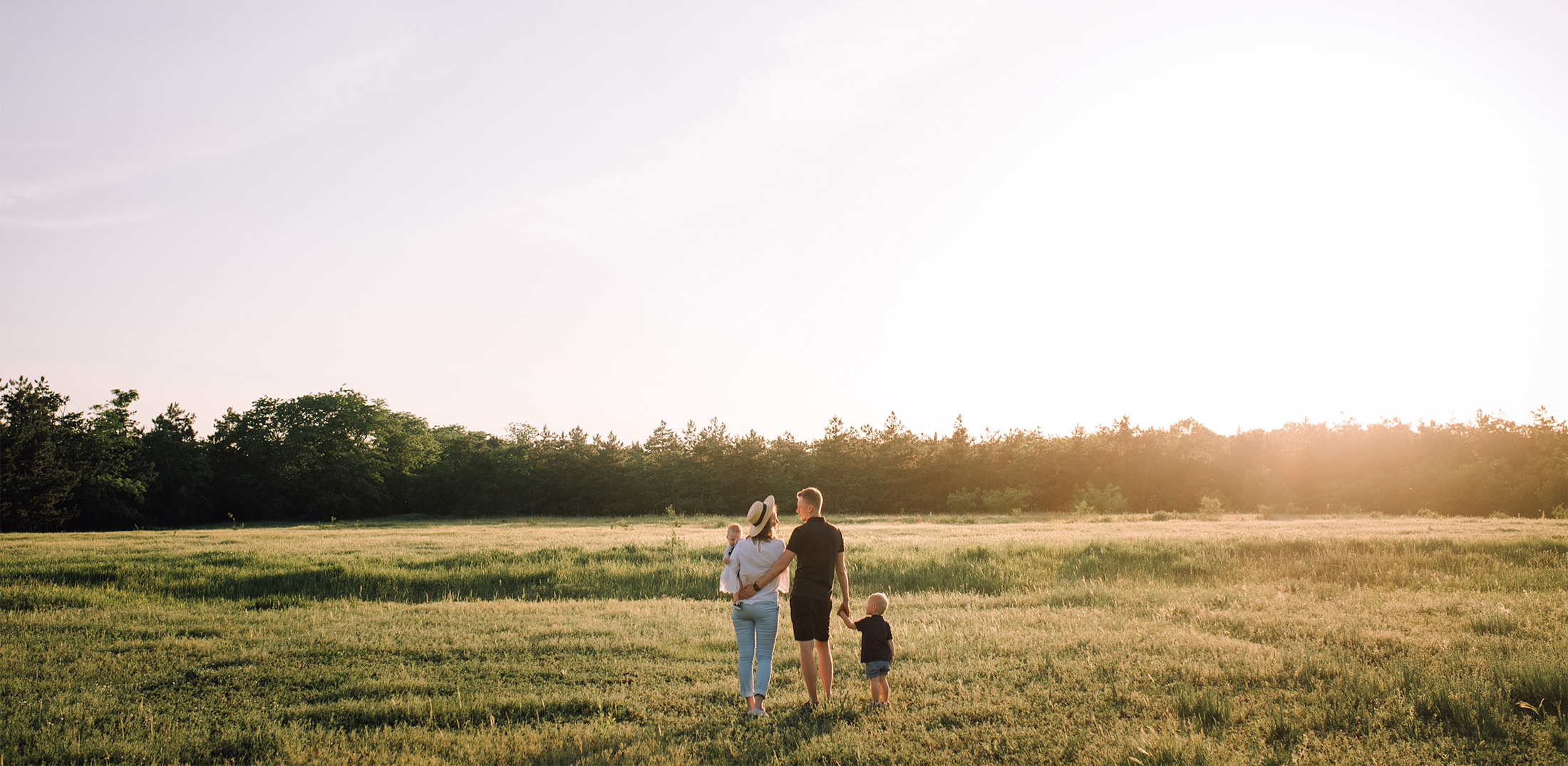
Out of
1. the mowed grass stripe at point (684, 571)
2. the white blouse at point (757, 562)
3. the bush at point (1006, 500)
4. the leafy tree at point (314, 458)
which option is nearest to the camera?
the white blouse at point (757, 562)

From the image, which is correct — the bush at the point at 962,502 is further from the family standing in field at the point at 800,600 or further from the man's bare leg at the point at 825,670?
the family standing in field at the point at 800,600

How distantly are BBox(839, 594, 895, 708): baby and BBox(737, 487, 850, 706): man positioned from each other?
29cm

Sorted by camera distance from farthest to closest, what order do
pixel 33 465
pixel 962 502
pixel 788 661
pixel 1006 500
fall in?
pixel 962 502 → pixel 1006 500 → pixel 33 465 → pixel 788 661

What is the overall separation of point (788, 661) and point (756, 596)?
8.53 feet

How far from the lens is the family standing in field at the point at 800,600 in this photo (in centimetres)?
751

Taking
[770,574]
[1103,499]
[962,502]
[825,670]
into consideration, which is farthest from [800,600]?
[1103,499]

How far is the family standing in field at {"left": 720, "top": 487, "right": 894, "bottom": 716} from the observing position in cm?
751

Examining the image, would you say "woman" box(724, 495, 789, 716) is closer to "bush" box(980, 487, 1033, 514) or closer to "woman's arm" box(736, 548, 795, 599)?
"woman's arm" box(736, 548, 795, 599)

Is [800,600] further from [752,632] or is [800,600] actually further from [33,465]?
[33,465]

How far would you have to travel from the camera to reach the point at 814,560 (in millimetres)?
7602

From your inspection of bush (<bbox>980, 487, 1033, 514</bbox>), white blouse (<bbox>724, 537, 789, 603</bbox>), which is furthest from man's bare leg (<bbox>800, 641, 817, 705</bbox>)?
bush (<bbox>980, 487, 1033, 514</bbox>)

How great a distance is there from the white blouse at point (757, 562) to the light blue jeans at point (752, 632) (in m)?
0.10

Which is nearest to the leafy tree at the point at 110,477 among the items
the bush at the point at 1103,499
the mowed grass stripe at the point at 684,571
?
the mowed grass stripe at the point at 684,571

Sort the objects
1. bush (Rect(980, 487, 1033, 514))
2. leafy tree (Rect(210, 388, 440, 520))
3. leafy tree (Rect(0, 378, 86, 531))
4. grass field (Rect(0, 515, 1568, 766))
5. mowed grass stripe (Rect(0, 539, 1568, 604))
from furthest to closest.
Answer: leafy tree (Rect(210, 388, 440, 520)), bush (Rect(980, 487, 1033, 514)), leafy tree (Rect(0, 378, 86, 531)), mowed grass stripe (Rect(0, 539, 1568, 604)), grass field (Rect(0, 515, 1568, 766))
